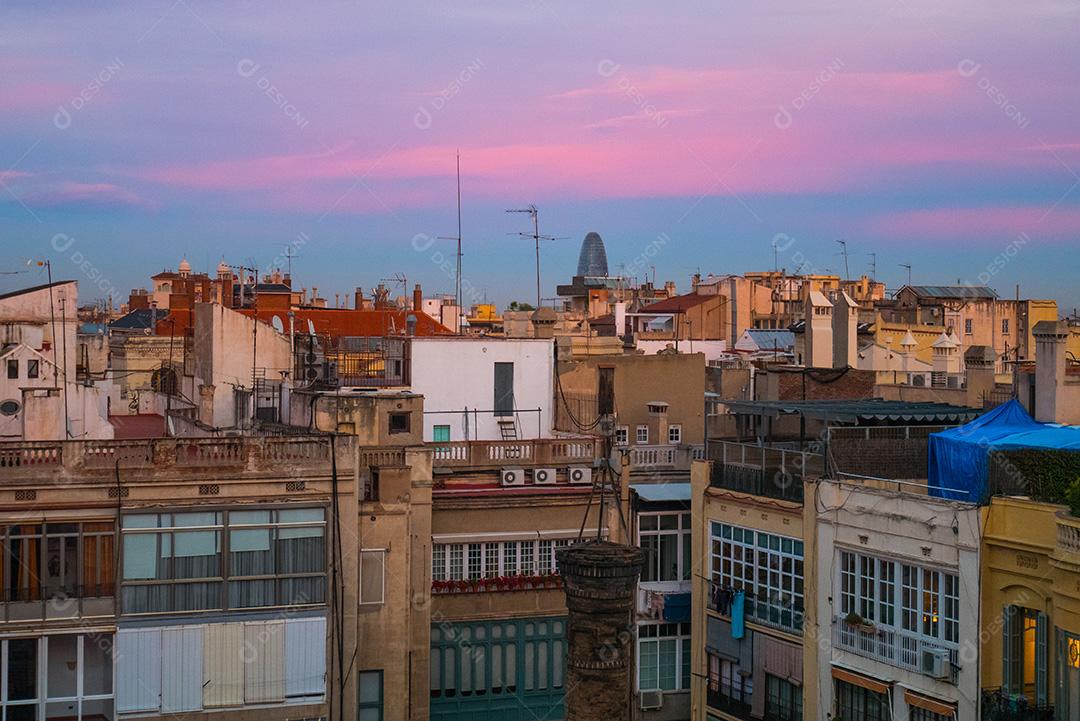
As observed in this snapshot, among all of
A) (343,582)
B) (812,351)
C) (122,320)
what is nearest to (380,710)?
(343,582)

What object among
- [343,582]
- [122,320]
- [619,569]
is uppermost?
[122,320]

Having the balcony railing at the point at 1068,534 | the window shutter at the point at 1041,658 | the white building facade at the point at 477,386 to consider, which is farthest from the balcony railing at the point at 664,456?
the balcony railing at the point at 1068,534

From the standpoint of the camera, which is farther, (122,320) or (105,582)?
(122,320)

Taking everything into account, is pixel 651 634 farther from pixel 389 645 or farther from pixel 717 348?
pixel 717 348

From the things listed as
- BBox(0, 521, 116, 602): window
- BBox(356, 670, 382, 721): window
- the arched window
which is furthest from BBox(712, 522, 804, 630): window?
the arched window

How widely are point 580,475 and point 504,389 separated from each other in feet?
25.4

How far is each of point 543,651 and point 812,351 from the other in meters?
28.5

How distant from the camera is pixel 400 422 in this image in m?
33.0

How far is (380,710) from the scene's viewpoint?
28578 mm

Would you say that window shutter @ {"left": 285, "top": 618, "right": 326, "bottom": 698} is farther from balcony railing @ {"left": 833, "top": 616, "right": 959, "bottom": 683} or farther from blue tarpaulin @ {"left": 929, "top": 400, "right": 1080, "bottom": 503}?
blue tarpaulin @ {"left": 929, "top": 400, "right": 1080, "bottom": 503}

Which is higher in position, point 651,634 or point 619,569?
point 619,569

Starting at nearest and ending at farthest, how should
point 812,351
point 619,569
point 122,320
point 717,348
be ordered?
1. point 619,569
2. point 812,351
3. point 717,348
4. point 122,320

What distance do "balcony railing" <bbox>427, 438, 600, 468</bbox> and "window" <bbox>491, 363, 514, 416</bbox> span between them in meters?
6.16

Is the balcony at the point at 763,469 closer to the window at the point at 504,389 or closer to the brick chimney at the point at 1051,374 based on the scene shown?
the brick chimney at the point at 1051,374
